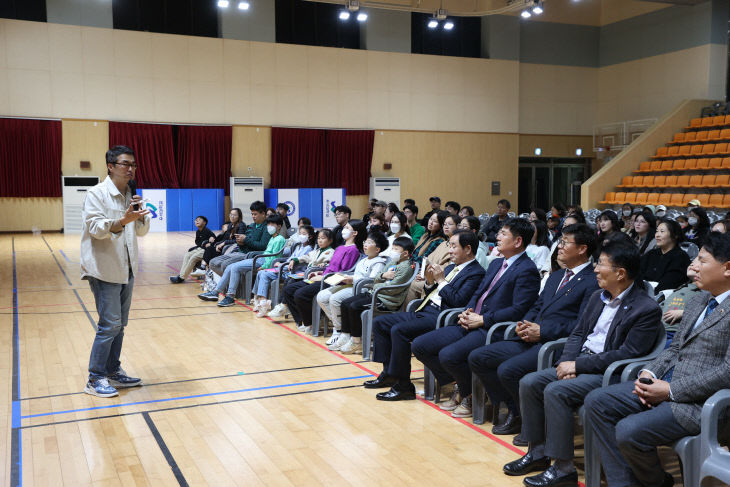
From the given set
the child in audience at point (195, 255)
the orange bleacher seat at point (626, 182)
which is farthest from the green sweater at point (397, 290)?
the orange bleacher seat at point (626, 182)

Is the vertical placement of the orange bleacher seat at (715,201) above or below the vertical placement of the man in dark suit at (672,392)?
above

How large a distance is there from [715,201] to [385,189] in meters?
9.53

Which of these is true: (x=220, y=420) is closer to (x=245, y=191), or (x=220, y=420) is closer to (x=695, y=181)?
(x=695, y=181)

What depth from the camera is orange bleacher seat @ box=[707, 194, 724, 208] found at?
1459 cm

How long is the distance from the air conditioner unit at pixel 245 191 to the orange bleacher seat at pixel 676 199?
35.9 ft

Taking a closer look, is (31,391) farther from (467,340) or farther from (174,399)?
(467,340)

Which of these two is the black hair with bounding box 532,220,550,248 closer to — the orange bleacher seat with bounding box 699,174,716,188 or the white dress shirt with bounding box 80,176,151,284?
the white dress shirt with bounding box 80,176,151,284

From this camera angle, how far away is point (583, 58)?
22.6m

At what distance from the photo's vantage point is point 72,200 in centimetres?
1791

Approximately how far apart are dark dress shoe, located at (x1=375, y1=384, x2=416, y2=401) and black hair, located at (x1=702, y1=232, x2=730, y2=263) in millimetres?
2390

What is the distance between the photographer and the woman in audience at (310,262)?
7.04m

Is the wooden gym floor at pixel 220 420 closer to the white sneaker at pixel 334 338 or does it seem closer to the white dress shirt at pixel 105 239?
the white sneaker at pixel 334 338

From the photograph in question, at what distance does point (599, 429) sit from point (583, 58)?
72.1ft

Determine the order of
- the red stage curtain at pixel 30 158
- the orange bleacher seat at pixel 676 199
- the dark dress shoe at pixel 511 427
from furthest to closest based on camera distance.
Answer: the red stage curtain at pixel 30 158, the orange bleacher seat at pixel 676 199, the dark dress shoe at pixel 511 427
